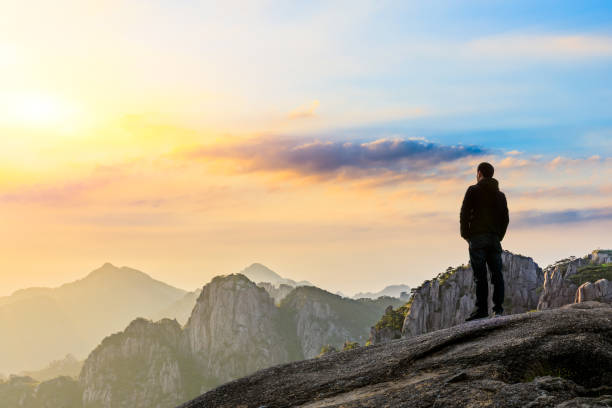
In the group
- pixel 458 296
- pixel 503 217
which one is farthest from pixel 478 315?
pixel 458 296

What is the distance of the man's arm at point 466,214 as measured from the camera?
71.9ft

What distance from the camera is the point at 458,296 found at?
543ft

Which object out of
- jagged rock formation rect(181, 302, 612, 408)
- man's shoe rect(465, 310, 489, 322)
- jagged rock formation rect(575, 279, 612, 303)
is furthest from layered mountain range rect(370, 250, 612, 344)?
jagged rock formation rect(181, 302, 612, 408)

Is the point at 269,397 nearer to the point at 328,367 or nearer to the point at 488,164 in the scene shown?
the point at 328,367

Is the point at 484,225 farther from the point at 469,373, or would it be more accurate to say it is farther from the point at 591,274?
the point at 591,274

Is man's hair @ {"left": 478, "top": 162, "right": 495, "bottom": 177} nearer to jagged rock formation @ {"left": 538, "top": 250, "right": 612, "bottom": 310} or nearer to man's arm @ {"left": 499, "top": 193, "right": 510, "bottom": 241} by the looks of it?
man's arm @ {"left": 499, "top": 193, "right": 510, "bottom": 241}

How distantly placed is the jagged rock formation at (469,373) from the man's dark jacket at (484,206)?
450 centimetres

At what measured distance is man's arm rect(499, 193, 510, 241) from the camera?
22.0 m

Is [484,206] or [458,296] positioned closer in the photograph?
[484,206]

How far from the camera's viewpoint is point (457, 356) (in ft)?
49.3

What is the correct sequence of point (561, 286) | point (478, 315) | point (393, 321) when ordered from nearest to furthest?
point (478, 315) < point (561, 286) < point (393, 321)

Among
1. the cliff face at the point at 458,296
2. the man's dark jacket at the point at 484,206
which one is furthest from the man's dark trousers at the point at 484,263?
the cliff face at the point at 458,296

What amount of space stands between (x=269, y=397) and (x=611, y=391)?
9.43m

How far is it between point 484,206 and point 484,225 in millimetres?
814
